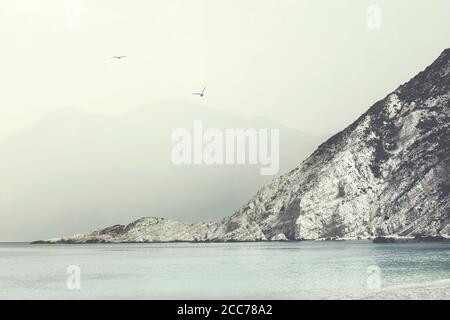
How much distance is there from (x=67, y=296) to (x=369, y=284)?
34.3m

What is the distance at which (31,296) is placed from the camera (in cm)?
7131

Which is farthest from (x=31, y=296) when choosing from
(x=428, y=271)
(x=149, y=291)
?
(x=428, y=271)

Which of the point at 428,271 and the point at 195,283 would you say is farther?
the point at 428,271

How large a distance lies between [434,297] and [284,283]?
93.5 feet

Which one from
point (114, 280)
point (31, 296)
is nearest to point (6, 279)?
point (114, 280)

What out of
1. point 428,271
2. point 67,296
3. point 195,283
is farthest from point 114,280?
Result: point 428,271

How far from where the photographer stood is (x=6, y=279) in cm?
9825
